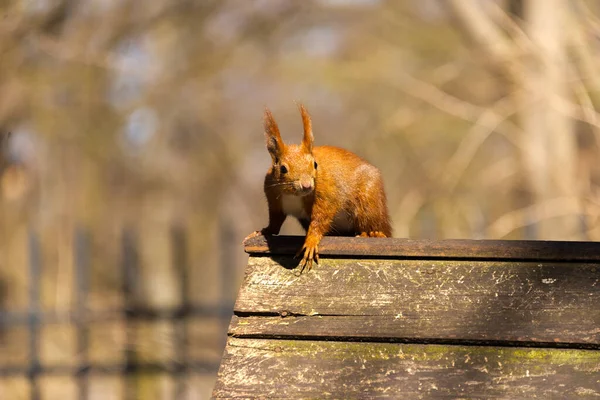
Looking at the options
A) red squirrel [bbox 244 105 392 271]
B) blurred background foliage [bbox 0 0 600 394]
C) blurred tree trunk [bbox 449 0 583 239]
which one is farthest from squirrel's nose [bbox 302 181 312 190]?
blurred tree trunk [bbox 449 0 583 239]

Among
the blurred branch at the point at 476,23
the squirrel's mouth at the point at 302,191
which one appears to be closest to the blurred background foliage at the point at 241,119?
the blurred branch at the point at 476,23

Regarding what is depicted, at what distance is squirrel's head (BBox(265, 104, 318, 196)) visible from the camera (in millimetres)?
2684

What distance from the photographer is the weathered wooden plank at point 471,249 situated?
6.67 feet

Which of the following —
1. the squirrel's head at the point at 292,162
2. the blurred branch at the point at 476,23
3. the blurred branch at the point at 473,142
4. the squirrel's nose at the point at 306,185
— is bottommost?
the squirrel's nose at the point at 306,185

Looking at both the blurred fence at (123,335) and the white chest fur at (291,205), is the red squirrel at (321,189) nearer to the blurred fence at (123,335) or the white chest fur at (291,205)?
the white chest fur at (291,205)

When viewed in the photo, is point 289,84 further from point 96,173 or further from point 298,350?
point 298,350

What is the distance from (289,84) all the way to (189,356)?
8033 mm

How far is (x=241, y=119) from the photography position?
43.8ft

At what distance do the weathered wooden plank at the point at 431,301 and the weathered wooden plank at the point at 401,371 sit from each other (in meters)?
0.04

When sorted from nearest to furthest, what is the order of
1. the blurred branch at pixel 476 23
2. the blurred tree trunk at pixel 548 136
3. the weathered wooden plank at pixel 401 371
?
the weathered wooden plank at pixel 401 371, the blurred tree trunk at pixel 548 136, the blurred branch at pixel 476 23

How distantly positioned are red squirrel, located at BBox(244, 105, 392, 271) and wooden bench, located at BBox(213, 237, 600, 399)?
44 cm

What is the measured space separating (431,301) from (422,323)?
0.25 feet

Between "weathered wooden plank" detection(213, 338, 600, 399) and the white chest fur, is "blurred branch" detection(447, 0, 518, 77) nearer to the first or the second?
the white chest fur

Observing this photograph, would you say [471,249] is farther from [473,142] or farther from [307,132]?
[473,142]
